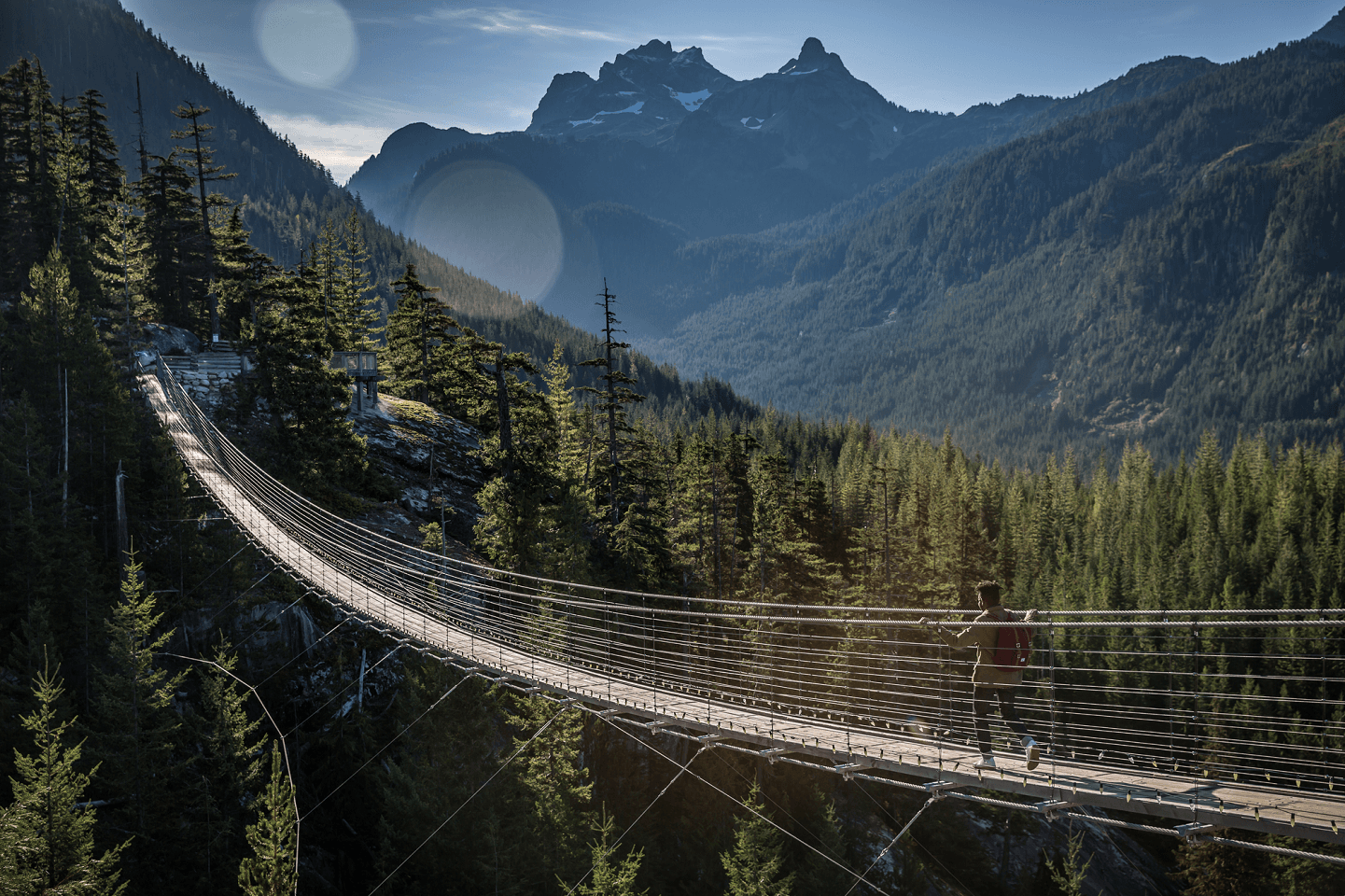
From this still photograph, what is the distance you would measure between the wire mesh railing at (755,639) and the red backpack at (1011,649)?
0.22m

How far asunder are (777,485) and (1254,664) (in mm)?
34120

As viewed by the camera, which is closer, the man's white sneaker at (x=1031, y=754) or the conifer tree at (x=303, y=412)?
the man's white sneaker at (x=1031, y=754)

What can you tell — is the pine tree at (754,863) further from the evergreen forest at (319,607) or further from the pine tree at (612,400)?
the pine tree at (612,400)

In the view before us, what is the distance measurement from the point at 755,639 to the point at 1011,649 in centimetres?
1888

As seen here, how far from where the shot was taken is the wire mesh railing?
23.1ft

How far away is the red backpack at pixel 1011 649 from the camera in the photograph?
23.8 ft

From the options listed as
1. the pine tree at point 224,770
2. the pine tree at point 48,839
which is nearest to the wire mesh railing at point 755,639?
the pine tree at point 224,770

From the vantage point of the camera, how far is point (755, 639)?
25641mm

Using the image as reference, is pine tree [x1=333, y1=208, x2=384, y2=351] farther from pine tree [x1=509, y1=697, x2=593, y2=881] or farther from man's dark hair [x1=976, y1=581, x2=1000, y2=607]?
man's dark hair [x1=976, y1=581, x2=1000, y2=607]

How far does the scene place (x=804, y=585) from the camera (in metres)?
37.5

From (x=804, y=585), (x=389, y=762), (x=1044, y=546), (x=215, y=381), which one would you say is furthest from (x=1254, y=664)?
(x=215, y=381)

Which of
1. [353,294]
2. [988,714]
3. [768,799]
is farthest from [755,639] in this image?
[353,294]

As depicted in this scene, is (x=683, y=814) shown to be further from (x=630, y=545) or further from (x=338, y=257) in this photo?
(x=338, y=257)

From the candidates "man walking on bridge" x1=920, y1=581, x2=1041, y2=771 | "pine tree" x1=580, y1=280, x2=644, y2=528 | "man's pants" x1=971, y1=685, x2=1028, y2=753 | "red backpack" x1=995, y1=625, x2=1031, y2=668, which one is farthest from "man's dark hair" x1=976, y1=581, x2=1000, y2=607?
"pine tree" x1=580, y1=280, x2=644, y2=528
